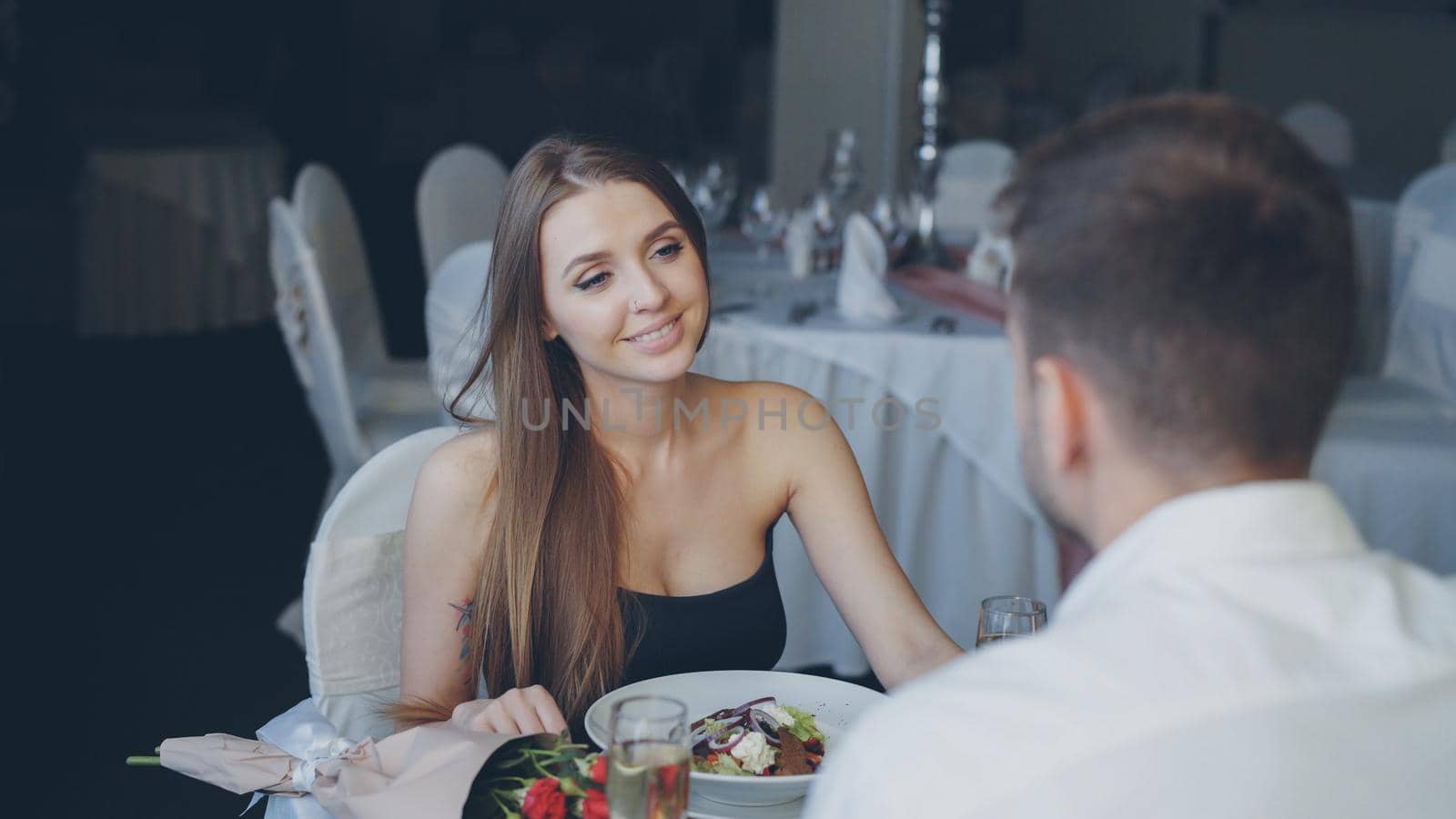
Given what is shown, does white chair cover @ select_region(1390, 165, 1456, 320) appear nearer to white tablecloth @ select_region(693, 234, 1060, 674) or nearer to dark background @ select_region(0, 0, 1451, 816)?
white tablecloth @ select_region(693, 234, 1060, 674)

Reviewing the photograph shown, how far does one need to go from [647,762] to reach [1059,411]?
41cm

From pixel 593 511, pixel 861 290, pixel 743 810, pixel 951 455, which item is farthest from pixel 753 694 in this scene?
pixel 951 455

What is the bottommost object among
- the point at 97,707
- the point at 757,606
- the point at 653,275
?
the point at 97,707

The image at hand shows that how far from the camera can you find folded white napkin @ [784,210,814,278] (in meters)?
3.57

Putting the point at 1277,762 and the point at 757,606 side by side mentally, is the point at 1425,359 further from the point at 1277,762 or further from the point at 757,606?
the point at 1277,762

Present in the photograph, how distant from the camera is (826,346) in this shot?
2984 millimetres

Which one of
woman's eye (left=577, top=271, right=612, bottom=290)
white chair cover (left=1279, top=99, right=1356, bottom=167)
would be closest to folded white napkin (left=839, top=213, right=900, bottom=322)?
woman's eye (left=577, top=271, right=612, bottom=290)

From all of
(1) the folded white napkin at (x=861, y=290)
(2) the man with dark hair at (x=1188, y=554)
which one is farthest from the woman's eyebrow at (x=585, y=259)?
(1) the folded white napkin at (x=861, y=290)

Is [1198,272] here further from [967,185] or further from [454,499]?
[967,185]

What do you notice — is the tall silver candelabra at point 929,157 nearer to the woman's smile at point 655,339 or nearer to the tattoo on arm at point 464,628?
the woman's smile at point 655,339

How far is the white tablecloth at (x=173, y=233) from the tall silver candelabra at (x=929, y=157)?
15.3 ft

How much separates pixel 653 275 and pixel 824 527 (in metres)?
0.41

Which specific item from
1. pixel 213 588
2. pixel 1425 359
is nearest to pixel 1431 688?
pixel 1425 359

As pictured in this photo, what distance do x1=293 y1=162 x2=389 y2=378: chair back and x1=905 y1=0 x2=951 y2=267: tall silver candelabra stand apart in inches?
60.0
